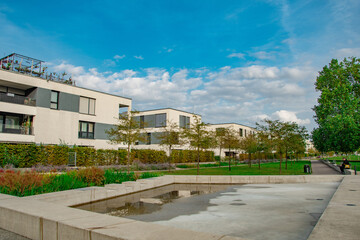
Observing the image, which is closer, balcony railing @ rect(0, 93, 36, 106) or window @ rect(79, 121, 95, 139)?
balcony railing @ rect(0, 93, 36, 106)

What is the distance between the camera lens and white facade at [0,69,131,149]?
2662 centimetres

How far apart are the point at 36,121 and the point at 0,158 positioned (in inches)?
335

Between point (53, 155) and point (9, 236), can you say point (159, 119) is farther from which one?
point (9, 236)

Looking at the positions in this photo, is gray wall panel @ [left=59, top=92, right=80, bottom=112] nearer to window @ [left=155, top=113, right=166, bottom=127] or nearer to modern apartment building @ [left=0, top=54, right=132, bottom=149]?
modern apartment building @ [left=0, top=54, right=132, bottom=149]

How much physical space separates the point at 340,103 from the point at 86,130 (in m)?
31.2

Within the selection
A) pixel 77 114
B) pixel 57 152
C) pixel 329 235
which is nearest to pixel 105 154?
pixel 57 152

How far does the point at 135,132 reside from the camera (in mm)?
23672

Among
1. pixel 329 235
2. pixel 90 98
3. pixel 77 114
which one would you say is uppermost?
pixel 90 98

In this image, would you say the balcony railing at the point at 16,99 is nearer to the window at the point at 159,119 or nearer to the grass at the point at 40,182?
the grass at the point at 40,182

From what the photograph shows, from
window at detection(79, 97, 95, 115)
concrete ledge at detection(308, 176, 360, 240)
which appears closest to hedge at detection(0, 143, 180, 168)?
window at detection(79, 97, 95, 115)

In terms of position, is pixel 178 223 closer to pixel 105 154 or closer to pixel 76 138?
pixel 105 154

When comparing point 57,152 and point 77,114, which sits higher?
point 77,114

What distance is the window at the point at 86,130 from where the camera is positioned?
3319 cm

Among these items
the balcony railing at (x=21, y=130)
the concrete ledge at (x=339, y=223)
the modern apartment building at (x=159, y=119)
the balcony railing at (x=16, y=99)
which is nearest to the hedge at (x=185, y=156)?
the modern apartment building at (x=159, y=119)
